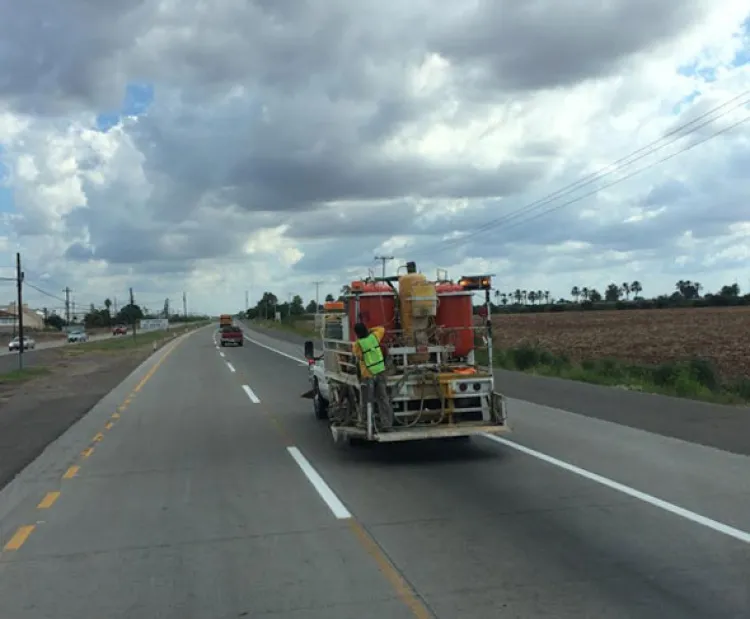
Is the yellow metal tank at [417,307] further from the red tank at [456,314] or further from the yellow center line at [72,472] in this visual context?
the yellow center line at [72,472]

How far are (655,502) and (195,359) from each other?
37.0m

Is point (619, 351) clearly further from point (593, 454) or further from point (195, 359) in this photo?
point (593, 454)

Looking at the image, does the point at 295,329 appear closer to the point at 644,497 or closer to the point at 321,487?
the point at 321,487

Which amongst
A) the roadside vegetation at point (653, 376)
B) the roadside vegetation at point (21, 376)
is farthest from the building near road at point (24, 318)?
the roadside vegetation at point (653, 376)

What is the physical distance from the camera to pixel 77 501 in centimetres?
945

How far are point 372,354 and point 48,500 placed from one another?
442 centimetres

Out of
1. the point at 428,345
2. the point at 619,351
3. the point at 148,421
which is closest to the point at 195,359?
the point at 619,351

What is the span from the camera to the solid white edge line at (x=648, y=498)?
286 inches

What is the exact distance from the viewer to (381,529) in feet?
25.4

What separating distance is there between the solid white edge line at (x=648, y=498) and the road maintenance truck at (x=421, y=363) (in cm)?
82

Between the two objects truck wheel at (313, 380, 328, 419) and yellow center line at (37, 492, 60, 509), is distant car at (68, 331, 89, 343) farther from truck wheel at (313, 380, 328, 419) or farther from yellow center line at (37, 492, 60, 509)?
yellow center line at (37, 492, 60, 509)

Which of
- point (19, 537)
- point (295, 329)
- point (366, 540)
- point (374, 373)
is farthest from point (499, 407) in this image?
point (295, 329)

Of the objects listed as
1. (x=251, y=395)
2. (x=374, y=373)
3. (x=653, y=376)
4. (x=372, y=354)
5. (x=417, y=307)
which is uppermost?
(x=417, y=307)

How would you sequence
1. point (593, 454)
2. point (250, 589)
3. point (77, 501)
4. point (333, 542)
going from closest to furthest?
point (250, 589) < point (333, 542) < point (77, 501) < point (593, 454)
